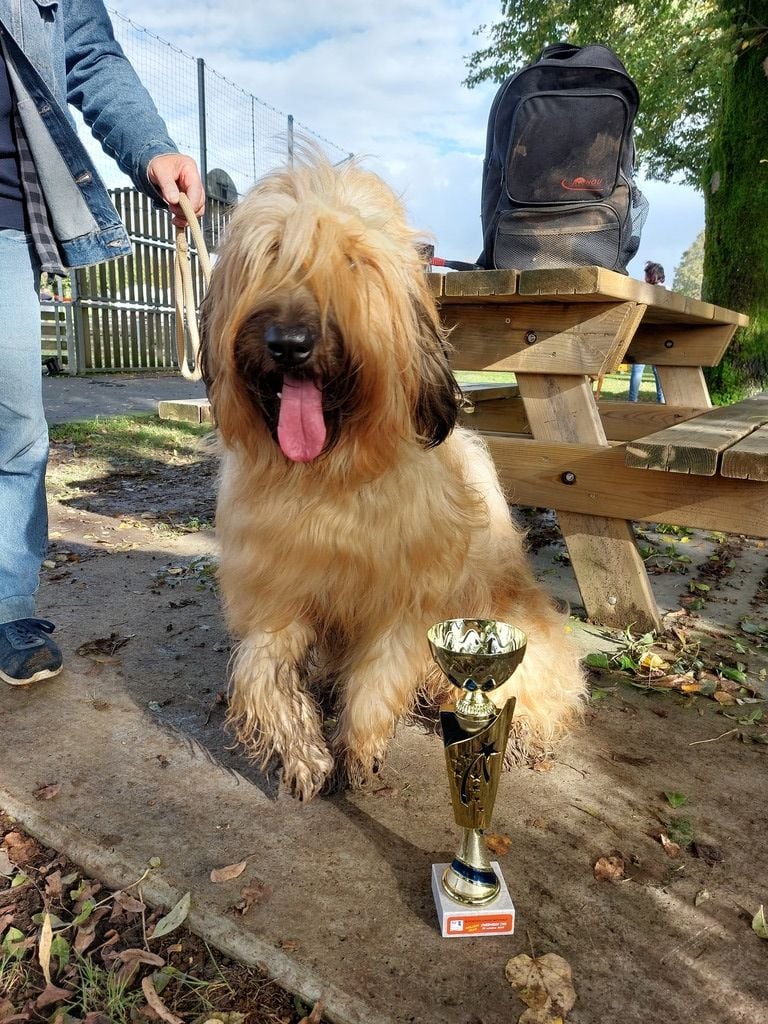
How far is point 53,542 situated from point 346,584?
9.76ft

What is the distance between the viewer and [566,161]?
11.4 feet

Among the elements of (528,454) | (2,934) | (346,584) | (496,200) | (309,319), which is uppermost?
(496,200)

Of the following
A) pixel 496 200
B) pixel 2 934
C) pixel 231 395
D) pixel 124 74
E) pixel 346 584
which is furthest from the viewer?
pixel 496 200

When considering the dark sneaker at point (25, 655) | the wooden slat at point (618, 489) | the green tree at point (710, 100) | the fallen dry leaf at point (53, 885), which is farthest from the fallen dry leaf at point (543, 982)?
the green tree at point (710, 100)

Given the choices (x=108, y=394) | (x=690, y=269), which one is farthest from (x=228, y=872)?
(x=690, y=269)

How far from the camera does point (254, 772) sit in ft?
7.43

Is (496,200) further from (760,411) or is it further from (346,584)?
(346,584)

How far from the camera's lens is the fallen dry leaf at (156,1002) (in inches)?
56.2

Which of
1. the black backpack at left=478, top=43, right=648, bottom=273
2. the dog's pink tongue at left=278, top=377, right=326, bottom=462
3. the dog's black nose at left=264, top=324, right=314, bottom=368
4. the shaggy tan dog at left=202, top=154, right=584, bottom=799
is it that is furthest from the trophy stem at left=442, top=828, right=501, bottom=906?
the black backpack at left=478, top=43, right=648, bottom=273

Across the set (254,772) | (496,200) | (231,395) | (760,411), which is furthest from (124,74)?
(760,411)

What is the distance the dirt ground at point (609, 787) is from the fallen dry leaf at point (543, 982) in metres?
0.02

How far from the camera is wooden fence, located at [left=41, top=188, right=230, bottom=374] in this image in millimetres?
12406

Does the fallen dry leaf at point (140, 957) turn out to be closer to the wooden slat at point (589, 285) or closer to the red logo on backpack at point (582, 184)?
the wooden slat at point (589, 285)

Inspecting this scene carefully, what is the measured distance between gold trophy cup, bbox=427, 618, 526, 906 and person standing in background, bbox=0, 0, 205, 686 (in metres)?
1.74
